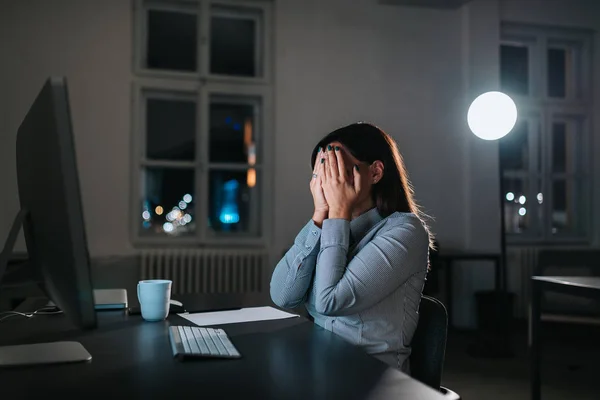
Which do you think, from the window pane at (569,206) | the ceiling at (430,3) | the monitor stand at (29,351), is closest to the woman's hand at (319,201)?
the monitor stand at (29,351)

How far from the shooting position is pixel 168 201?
185 inches

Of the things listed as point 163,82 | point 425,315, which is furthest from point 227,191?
point 425,315

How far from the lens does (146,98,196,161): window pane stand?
15.2 ft

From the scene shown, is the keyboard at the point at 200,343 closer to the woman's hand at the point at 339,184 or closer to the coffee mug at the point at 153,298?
the coffee mug at the point at 153,298

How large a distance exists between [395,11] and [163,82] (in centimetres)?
207

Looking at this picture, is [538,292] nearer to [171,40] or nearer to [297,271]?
[297,271]

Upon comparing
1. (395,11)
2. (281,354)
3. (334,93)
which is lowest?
(281,354)

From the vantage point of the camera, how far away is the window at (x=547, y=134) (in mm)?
5395

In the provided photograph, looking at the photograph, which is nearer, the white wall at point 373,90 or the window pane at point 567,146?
the white wall at point 373,90

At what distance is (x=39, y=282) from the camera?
0.96m

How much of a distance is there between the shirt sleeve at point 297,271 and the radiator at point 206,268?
2875 mm

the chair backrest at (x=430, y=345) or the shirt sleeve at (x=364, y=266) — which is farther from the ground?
the shirt sleeve at (x=364, y=266)

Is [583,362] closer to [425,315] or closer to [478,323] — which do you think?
[478,323]

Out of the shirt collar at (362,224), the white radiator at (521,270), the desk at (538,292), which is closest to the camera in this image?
the shirt collar at (362,224)
